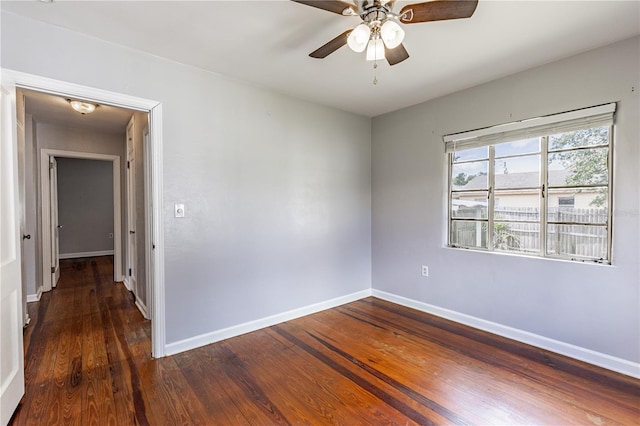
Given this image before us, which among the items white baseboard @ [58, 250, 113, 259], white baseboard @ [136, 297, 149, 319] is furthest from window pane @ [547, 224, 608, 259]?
white baseboard @ [58, 250, 113, 259]

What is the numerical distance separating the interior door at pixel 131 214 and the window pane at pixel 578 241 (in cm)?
466

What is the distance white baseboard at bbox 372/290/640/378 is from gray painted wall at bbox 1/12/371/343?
1058 millimetres

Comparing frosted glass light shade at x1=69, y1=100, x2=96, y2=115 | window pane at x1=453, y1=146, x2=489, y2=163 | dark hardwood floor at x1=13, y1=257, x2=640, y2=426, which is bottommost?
dark hardwood floor at x1=13, y1=257, x2=640, y2=426

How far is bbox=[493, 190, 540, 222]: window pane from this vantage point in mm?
2738

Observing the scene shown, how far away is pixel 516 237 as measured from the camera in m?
2.87

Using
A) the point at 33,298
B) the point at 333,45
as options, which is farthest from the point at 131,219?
the point at 333,45

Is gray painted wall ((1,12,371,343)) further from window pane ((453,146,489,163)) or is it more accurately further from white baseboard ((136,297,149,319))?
window pane ((453,146,489,163))

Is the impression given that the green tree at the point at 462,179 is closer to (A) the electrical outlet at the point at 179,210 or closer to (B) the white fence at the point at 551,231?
(B) the white fence at the point at 551,231

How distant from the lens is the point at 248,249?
3012mm

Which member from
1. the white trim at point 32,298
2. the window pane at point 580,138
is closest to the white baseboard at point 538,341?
the window pane at point 580,138

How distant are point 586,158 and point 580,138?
0.18m

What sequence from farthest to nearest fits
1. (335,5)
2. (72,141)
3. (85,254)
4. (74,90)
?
(85,254)
(72,141)
(74,90)
(335,5)

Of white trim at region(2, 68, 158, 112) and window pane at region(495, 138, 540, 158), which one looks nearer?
white trim at region(2, 68, 158, 112)

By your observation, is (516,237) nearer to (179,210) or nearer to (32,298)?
(179,210)
